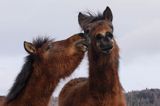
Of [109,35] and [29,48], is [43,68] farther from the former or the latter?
[109,35]

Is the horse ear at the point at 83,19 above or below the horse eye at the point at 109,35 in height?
above

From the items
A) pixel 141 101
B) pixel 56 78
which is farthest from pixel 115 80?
pixel 141 101

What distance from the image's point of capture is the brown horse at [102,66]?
1441 cm

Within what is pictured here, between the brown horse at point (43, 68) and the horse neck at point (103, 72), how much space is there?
353mm

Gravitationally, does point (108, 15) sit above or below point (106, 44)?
above

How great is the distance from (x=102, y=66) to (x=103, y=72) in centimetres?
17

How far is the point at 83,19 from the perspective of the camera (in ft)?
52.9

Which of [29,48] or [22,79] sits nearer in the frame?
[22,79]

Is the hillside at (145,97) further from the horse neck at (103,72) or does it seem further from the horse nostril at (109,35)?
the horse nostril at (109,35)

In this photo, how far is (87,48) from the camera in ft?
48.8

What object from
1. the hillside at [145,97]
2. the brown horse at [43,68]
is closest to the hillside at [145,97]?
the hillside at [145,97]

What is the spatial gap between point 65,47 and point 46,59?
0.53 metres

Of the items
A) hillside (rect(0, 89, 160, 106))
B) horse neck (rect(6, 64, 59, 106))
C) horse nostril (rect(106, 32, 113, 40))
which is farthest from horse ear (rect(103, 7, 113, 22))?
hillside (rect(0, 89, 160, 106))

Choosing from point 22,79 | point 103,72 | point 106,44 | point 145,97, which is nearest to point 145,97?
point 145,97
